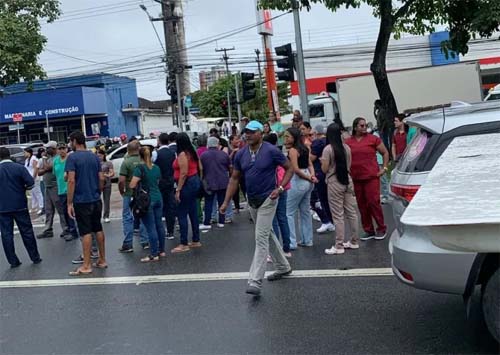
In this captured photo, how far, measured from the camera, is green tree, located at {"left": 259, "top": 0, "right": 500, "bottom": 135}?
1237cm

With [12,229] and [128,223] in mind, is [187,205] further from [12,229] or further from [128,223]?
[12,229]

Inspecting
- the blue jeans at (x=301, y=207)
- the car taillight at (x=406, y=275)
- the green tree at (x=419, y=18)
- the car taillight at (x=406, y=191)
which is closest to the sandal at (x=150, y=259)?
the blue jeans at (x=301, y=207)

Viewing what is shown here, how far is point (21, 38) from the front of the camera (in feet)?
57.2

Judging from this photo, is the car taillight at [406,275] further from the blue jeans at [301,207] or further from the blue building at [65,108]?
the blue building at [65,108]

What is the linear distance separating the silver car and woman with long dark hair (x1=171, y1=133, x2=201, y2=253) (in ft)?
13.7

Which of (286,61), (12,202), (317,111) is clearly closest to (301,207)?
(12,202)

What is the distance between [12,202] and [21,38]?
10.4 metres

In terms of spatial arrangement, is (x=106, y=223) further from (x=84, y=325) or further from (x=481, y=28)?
(x=481, y=28)

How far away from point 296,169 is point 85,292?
3039mm

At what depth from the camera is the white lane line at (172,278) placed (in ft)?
22.3

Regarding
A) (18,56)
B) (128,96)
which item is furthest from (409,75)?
(128,96)

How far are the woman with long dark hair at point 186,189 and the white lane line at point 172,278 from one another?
1508 mm

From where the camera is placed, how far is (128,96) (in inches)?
1989

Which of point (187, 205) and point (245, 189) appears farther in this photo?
point (187, 205)
